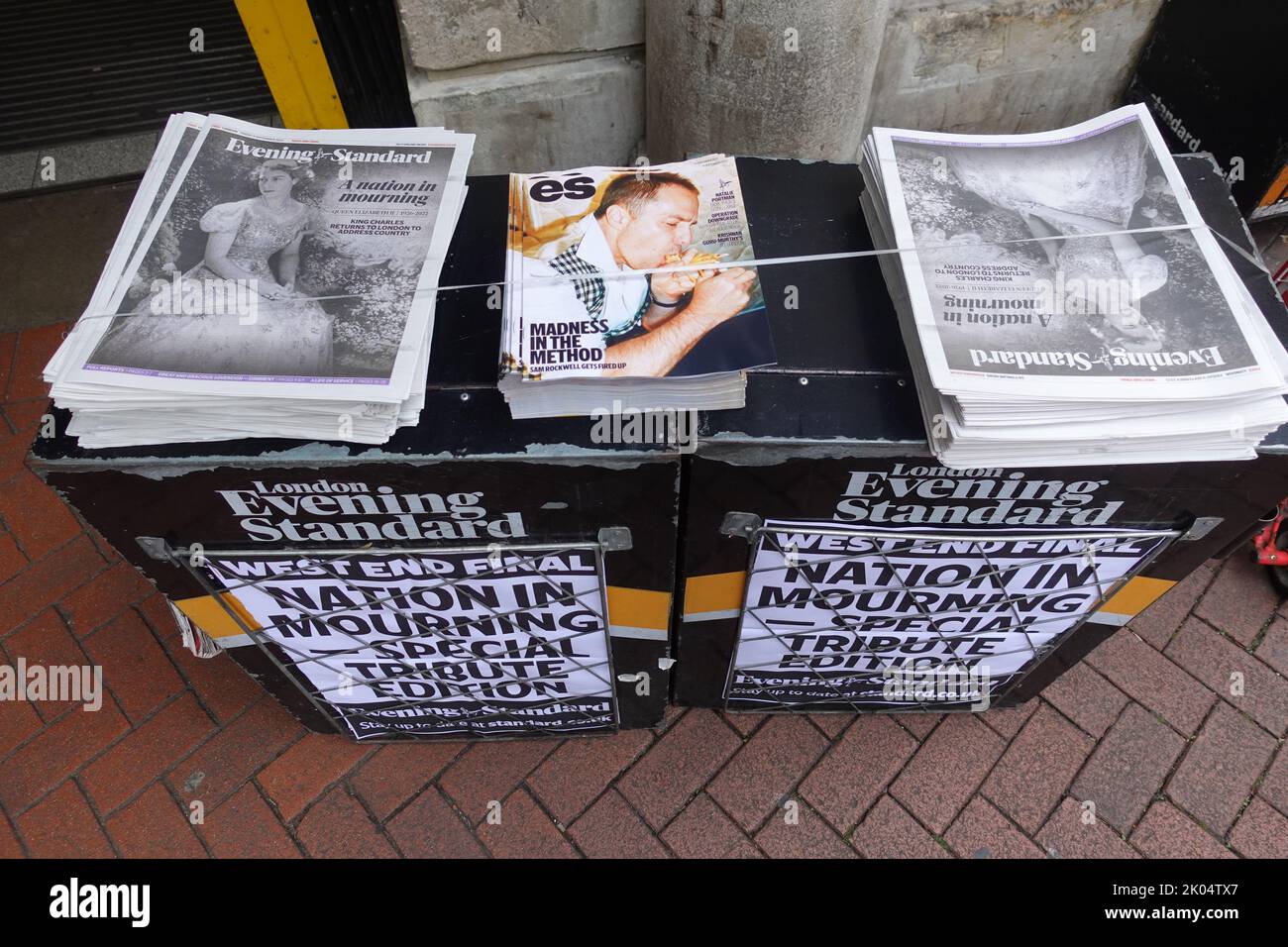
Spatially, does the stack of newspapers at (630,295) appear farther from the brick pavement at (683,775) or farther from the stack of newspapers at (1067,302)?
the brick pavement at (683,775)

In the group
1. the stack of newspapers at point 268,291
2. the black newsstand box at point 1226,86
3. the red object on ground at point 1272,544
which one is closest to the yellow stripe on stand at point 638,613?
the stack of newspapers at point 268,291

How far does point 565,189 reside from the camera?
1.67m

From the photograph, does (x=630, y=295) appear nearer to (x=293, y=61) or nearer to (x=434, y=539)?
(x=434, y=539)

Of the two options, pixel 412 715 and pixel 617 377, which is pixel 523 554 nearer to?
pixel 617 377

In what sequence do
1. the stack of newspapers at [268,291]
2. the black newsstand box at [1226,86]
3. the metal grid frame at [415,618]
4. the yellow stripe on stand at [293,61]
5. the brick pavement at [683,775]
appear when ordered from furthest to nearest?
the yellow stripe on stand at [293,61], the black newsstand box at [1226,86], the brick pavement at [683,775], the metal grid frame at [415,618], the stack of newspapers at [268,291]

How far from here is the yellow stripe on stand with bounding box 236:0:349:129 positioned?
265 cm

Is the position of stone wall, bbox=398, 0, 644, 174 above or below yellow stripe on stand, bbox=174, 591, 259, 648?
above

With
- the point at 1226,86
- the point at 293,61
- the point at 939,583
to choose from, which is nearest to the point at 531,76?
the point at 293,61

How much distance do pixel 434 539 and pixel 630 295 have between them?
60cm

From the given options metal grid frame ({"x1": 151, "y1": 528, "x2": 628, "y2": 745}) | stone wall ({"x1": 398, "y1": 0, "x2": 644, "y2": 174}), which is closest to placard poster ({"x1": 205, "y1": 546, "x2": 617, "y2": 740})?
metal grid frame ({"x1": 151, "y1": 528, "x2": 628, "y2": 745})

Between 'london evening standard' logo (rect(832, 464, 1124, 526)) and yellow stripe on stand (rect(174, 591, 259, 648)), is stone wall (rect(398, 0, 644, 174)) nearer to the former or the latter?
yellow stripe on stand (rect(174, 591, 259, 648))

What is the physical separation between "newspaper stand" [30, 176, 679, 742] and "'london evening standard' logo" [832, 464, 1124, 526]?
372 millimetres

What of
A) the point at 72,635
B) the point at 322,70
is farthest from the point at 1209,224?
the point at 72,635

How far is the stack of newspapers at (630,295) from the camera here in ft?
4.53
